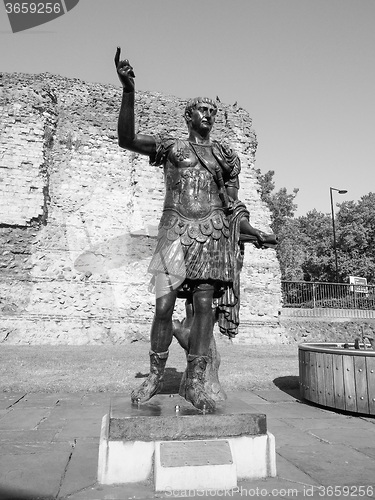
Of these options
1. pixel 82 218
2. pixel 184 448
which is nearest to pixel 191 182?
pixel 184 448

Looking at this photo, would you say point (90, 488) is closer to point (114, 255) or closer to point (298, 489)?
point (298, 489)

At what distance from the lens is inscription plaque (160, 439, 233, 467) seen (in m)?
2.30

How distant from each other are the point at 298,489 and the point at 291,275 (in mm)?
30384

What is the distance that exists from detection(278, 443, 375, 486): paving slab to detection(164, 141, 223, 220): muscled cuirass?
176 cm

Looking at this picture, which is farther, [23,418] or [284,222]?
[284,222]

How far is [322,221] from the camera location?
3991 cm

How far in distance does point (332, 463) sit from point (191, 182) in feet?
6.89

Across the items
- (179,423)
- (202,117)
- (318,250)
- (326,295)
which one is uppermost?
(318,250)

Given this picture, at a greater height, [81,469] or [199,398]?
[199,398]

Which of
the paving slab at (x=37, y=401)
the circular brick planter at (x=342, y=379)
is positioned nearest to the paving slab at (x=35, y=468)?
the paving slab at (x=37, y=401)

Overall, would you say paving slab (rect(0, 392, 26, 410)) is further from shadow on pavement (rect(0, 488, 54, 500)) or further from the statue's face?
the statue's face

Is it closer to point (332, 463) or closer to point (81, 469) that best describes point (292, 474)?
point (332, 463)

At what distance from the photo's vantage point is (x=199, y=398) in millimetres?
2746

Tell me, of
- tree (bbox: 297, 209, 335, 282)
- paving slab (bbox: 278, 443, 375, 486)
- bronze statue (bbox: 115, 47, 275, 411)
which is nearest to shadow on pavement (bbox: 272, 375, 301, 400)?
paving slab (bbox: 278, 443, 375, 486)
